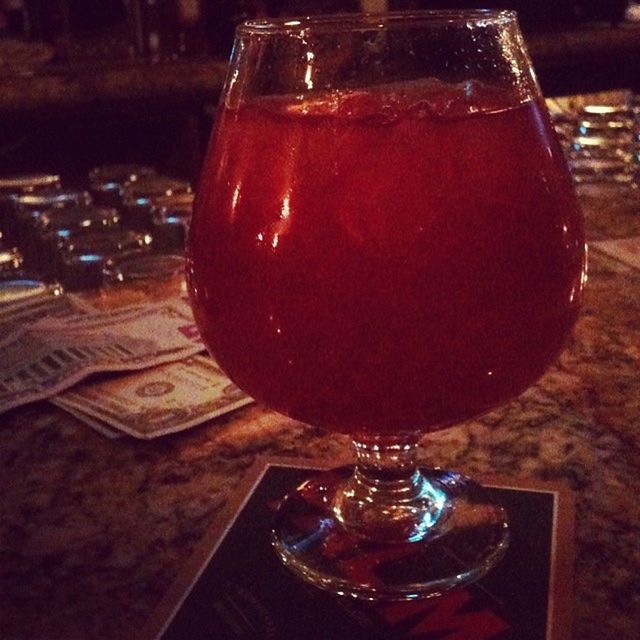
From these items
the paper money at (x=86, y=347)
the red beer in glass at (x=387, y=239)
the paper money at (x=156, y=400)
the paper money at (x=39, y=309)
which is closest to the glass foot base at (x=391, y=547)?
the red beer in glass at (x=387, y=239)

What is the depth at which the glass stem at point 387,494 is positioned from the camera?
598mm

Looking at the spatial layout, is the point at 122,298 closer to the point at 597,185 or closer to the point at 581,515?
the point at 581,515

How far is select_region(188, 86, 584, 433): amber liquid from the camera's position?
49 cm

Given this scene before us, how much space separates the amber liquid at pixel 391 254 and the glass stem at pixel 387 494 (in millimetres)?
73

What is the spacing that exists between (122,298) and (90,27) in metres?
2.10

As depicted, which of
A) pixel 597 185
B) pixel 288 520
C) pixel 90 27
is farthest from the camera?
pixel 90 27

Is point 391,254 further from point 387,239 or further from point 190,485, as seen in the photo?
point 190,485

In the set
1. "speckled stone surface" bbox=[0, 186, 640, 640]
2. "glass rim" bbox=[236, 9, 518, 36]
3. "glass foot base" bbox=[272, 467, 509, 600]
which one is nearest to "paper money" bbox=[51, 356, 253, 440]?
"speckled stone surface" bbox=[0, 186, 640, 640]

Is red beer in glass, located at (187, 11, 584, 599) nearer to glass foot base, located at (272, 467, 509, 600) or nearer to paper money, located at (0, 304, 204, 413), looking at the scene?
glass foot base, located at (272, 467, 509, 600)

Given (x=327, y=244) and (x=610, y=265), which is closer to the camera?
(x=327, y=244)

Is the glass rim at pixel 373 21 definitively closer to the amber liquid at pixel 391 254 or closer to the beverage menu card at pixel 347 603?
the amber liquid at pixel 391 254

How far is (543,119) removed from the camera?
553 millimetres

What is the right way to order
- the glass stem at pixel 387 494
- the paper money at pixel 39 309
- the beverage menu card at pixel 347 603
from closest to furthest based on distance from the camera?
the beverage menu card at pixel 347 603
the glass stem at pixel 387 494
the paper money at pixel 39 309

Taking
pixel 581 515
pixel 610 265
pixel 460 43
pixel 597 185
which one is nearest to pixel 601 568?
pixel 581 515
